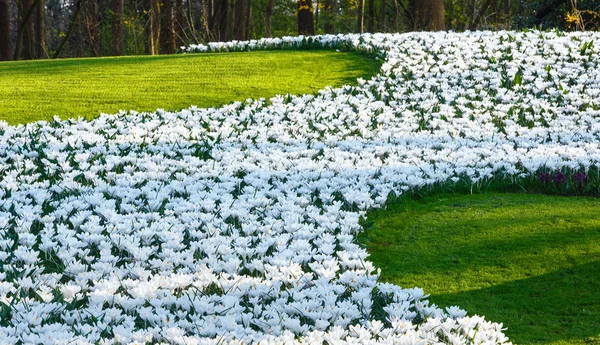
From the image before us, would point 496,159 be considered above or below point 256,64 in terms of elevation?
below

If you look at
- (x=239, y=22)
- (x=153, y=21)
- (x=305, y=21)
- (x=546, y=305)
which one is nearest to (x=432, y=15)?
(x=305, y=21)

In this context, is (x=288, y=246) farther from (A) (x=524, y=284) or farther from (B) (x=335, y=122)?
(B) (x=335, y=122)

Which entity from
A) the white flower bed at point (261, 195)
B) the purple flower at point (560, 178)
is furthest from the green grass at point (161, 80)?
the purple flower at point (560, 178)

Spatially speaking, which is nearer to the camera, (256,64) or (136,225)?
(136,225)

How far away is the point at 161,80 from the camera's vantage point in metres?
11.3

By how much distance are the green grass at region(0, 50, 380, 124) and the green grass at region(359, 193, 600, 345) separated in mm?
4911

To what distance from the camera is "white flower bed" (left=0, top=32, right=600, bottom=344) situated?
12.5ft

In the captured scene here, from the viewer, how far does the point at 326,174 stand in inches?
265

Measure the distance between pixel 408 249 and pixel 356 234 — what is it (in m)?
0.43

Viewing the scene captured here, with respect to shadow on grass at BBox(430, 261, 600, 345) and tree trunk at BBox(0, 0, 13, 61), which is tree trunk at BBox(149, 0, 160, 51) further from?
shadow on grass at BBox(430, 261, 600, 345)

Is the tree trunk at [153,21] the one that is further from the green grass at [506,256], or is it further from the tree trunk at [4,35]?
the green grass at [506,256]

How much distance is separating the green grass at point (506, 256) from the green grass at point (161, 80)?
491cm

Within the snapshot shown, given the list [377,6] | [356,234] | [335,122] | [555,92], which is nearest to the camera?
[356,234]

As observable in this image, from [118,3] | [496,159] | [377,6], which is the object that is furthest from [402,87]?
[377,6]
